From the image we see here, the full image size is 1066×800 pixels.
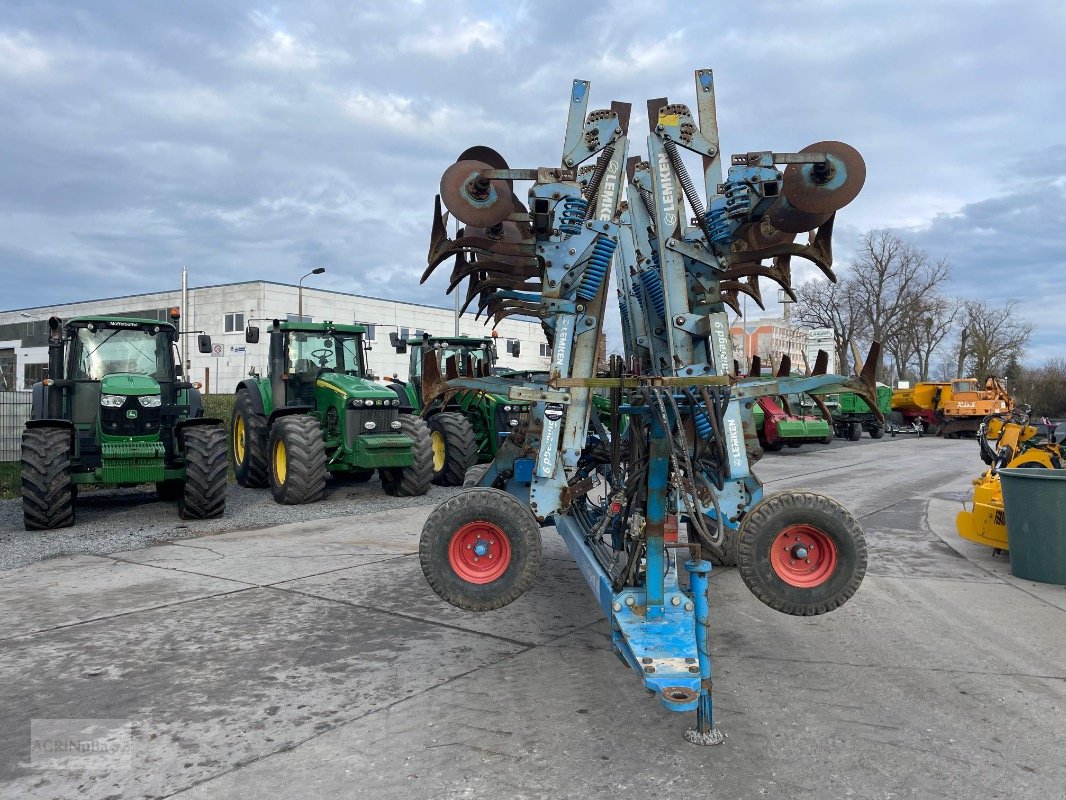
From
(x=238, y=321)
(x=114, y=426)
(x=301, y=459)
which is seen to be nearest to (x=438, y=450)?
(x=301, y=459)

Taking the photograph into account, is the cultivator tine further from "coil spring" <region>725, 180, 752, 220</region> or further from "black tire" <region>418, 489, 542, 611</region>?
"black tire" <region>418, 489, 542, 611</region>

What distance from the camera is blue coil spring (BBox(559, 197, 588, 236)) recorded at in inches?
184

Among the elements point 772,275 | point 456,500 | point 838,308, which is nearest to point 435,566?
point 456,500

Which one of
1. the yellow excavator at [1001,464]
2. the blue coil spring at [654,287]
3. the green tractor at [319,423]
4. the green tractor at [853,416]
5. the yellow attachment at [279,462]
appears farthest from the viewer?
the green tractor at [853,416]

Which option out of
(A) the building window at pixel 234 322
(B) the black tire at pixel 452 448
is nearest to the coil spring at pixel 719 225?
(B) the black tire at pixel 452 448

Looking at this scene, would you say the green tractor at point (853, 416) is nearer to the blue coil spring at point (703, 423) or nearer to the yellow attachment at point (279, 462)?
the yellow attachment at point (279, 462)

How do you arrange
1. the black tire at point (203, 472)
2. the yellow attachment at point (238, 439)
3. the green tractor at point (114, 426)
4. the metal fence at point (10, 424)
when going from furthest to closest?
the metal fence at point (10, 424)
the yellow attachment at point (238, 439)
the black tire at point (203, 472)
the green tractor at point (114, 426)

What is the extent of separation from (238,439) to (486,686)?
10.3 meters

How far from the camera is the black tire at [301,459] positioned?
10.9 m

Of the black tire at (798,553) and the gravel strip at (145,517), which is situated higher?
the black tire at (798,553)

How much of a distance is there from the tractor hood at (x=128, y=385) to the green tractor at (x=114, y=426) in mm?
12

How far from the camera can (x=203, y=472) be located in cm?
962

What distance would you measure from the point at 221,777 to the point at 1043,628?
214 inches

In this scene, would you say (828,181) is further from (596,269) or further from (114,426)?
(114,426)
